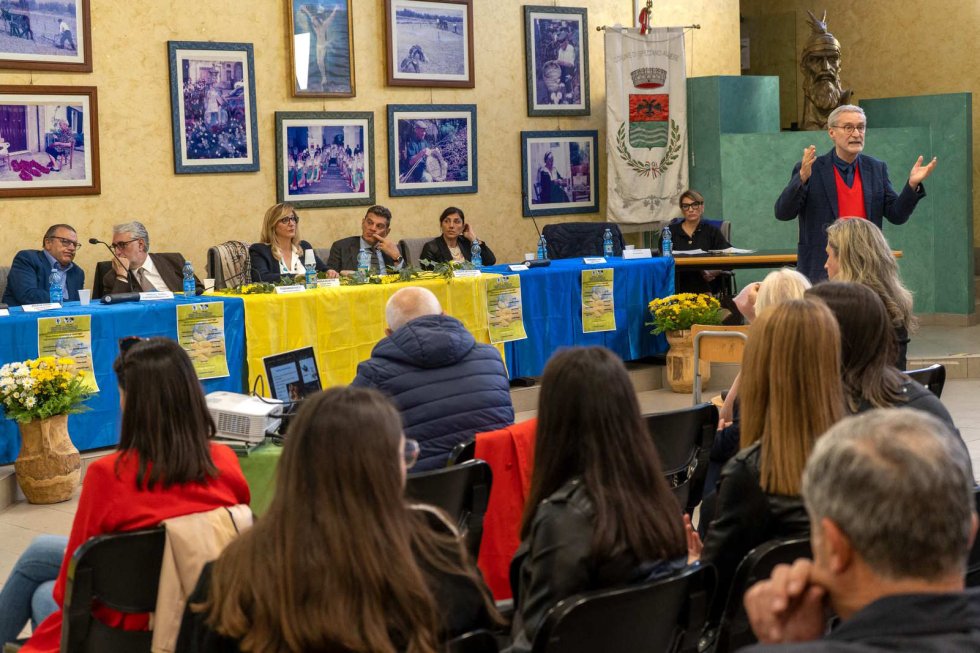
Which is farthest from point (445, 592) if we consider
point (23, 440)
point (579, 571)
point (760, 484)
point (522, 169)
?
point (522, 169)

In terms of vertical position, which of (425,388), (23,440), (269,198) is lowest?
(23,440)

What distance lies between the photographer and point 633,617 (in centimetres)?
219

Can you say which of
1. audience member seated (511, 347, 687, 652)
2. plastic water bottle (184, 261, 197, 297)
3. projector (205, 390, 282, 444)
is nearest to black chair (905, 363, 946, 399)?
audience member seated (511, 347, 687, 652)

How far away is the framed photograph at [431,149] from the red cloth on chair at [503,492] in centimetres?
652

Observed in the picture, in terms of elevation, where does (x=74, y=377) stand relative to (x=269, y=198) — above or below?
below

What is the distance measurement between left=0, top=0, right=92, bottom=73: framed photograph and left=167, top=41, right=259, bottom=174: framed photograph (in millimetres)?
645

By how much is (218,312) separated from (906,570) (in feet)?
18.9

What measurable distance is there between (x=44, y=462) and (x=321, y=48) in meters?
4.66

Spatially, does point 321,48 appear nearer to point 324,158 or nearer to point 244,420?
point 324,158

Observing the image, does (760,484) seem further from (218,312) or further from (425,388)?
(218,312)

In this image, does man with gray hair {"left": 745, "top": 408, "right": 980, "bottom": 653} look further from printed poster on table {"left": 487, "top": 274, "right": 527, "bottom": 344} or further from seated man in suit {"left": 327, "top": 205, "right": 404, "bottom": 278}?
seated man in suit {"left": 327, "top": 205, "right": 404, "bottom": 278}

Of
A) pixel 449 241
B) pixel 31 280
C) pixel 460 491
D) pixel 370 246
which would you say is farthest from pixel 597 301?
pixel 460 491

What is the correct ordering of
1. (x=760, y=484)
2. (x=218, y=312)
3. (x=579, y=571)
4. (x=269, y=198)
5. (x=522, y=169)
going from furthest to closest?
1. (x=522, y=169)
2. (x=269, y=198)
3. (x=218, y=312)
4. (x=760, y=484)
5. (x=579, y=571)

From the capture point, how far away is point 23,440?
5.92m
